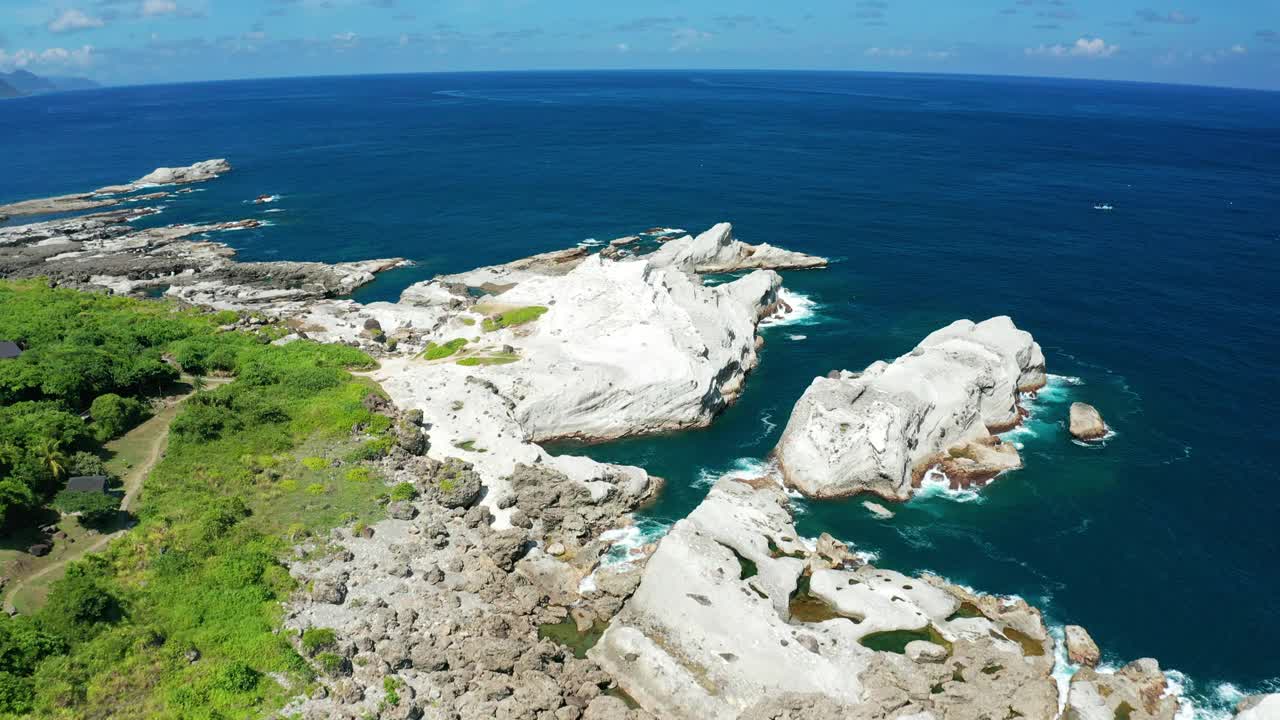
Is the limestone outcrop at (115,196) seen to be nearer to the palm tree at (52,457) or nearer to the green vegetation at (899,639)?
the palm tree at (52,457)

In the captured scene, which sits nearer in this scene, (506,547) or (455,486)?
(506,547)

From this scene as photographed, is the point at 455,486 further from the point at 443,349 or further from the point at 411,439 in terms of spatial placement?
the point at 443,349

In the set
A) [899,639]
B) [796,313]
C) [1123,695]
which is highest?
[796,313]

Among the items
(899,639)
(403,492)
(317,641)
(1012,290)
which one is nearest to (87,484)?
(403,492)

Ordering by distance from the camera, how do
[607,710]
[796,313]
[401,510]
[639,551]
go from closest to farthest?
[607,710] → [639,551] → [401,510] → [796,313]

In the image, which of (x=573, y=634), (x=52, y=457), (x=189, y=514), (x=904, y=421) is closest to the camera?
(x=573, y=634)

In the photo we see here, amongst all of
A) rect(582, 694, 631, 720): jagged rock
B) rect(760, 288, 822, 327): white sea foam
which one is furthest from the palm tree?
rect(760, 288, 822, 327): white sea foam

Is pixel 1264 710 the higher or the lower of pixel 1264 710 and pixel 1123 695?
the higher
